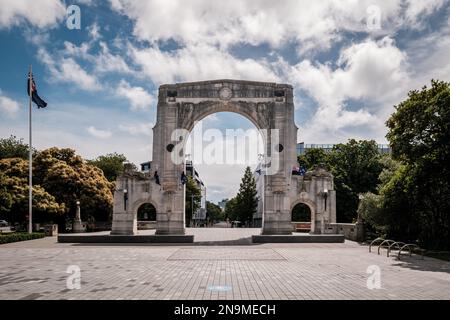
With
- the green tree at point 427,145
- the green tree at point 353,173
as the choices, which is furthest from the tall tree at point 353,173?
the green tree at point 427,145

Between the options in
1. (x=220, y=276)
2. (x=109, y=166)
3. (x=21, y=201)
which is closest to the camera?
(x=220, y=276)

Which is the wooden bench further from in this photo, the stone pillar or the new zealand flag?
the new zealand flag

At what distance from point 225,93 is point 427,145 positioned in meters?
16.4

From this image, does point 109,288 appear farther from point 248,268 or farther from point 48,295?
point 248,268

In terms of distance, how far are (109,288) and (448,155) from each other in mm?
19140

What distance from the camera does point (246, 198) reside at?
3002 inches

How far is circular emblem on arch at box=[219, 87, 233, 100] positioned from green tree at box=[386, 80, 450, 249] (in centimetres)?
1309

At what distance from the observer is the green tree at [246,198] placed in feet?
249

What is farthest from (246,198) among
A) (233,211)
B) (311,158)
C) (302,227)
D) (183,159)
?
(183,159)

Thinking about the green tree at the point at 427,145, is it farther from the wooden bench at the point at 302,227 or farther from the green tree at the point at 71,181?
the green tree at the point at 71,181

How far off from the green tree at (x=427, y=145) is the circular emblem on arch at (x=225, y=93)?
1309 cm

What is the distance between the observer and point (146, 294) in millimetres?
11234

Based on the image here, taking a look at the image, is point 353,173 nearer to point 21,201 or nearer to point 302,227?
point 302,227
